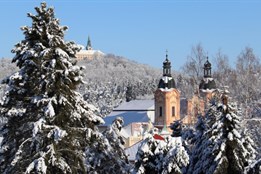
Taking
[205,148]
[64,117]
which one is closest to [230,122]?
[205,148]

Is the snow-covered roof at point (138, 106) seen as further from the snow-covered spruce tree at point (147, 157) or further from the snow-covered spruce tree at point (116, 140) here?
the snow-covered spruce tree at point (147, 157)

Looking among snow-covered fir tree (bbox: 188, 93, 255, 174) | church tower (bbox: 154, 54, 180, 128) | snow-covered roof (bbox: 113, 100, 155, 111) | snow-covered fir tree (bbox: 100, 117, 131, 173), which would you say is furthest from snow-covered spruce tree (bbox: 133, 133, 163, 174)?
snow-covered roof (bbox: 113, 100, 155, 111)

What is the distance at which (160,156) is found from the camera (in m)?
21.8

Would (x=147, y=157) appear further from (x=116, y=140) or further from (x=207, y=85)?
(x=207, y=85)

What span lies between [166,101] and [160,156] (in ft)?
201

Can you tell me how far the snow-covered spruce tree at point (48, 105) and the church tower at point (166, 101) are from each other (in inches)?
2554

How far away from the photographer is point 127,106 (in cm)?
10519

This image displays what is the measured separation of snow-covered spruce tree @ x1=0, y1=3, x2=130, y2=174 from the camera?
53.3 ft

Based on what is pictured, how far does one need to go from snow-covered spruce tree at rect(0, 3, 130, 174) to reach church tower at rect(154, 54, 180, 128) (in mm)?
64862

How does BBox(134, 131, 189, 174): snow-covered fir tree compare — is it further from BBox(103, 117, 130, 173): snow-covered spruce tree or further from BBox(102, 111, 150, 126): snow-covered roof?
BBox(102, 111, 150, 126): snow-covered roof

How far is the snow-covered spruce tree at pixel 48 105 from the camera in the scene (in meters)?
16.2

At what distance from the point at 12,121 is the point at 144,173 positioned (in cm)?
622

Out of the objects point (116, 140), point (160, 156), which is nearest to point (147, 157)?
point (160, 156)

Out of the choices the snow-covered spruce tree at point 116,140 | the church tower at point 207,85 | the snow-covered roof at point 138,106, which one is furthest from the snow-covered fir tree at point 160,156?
the snow-covered roof at point 138,106
